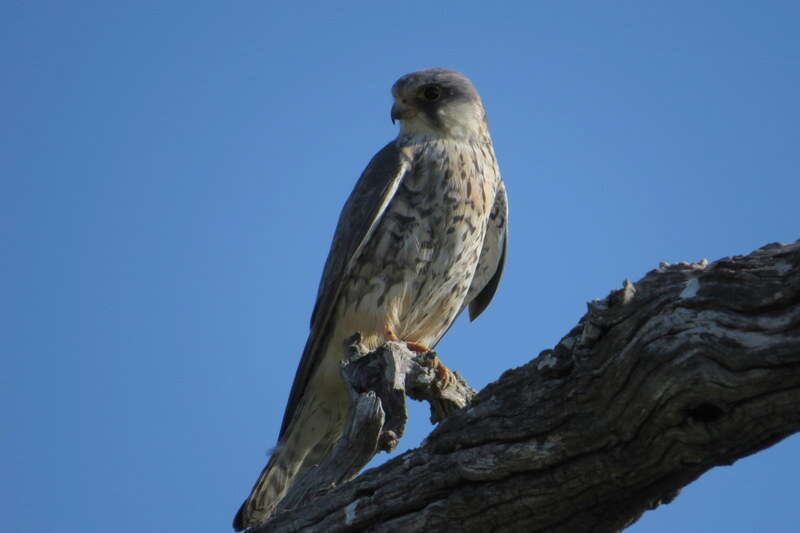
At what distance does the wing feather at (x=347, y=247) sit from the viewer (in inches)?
183

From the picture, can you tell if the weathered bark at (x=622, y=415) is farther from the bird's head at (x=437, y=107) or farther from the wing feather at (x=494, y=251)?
the wing feather at (x=494, y=251)

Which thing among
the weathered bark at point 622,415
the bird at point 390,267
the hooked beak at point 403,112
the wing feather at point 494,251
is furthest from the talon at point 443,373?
the hooked beak at point 403,112

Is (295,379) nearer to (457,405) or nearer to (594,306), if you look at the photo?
(457,405)

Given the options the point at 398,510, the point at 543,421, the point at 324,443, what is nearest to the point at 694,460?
the point at 543,421

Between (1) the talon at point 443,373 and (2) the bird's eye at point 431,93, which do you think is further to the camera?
(2) the bird's eye at point 431,93

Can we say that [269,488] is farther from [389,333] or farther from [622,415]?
[622,415]

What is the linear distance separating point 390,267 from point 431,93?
1.14 metres

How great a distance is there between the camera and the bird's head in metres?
5.07

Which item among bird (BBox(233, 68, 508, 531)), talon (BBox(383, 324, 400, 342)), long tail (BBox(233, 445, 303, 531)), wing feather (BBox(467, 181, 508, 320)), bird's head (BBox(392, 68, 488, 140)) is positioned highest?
bird's head (BBox(392, 68, 488, 140))

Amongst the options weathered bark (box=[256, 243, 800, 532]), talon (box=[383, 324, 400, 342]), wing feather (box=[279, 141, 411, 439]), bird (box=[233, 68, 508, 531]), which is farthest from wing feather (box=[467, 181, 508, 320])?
weathered bark (box=[256, 243, 800, 532])

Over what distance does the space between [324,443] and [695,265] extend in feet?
8.48

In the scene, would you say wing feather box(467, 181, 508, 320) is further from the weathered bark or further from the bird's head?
the weathered bark

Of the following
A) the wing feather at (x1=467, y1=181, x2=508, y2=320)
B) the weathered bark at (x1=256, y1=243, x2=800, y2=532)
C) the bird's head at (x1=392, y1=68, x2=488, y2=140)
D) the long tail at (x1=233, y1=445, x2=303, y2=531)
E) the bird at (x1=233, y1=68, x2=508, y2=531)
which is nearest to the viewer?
the weathered bark at (x1=256, y1=243, x2=800, y2=532)

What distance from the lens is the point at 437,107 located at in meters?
5.11
